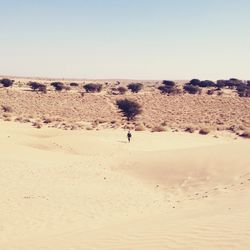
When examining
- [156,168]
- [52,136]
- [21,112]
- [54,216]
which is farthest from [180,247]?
[21,112]

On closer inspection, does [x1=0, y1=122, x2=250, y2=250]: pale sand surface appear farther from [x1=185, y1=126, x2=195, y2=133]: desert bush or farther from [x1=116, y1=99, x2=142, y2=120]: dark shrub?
[x1=116, y1=99, x2=142, y2=120]: dark shrub

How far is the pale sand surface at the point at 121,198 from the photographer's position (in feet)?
30.3

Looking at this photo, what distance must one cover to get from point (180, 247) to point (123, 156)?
16246 mm

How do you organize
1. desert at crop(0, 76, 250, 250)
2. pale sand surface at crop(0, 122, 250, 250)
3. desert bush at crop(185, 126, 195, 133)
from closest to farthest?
pale sand surface at crop(0, 122, 250, 250) → desert at crop(0, 76, 250, 250) → desert bush at crop(185, 126, 195, 133)

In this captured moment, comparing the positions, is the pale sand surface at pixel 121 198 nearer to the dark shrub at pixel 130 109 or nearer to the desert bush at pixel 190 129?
the desert bush at pixel 190 129

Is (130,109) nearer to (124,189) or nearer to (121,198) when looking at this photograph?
(124,189)

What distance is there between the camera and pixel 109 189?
57.9ft

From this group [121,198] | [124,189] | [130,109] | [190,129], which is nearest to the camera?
[121,198]

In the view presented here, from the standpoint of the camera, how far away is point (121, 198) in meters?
16.2

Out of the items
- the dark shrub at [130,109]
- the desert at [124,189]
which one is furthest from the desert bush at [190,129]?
the dark shrub at [130,109]

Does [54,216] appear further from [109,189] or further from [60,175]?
[60,175]

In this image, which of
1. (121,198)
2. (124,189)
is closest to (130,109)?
(124,189)

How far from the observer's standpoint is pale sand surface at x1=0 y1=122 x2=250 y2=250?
923 centimetres

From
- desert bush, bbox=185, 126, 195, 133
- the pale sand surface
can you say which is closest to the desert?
the pale sand surface
